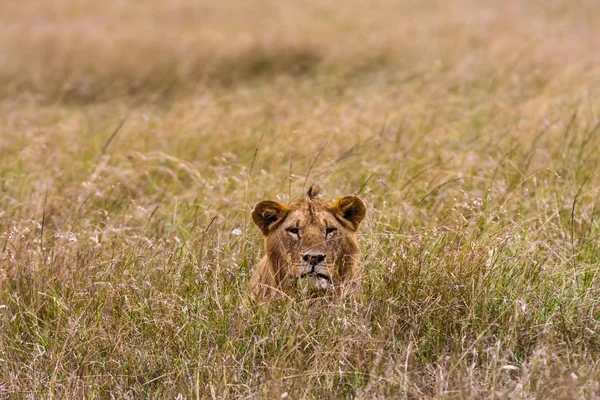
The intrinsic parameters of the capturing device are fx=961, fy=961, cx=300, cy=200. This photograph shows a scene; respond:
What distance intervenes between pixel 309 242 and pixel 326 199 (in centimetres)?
178

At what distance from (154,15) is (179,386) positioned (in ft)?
43.6

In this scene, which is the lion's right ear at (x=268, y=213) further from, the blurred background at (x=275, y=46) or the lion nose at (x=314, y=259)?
the blurred background at (x=275, y=46)

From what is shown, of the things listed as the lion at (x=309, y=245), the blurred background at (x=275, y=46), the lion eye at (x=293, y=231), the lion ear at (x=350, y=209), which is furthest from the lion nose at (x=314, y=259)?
the blurred background at (x=275, y=46)

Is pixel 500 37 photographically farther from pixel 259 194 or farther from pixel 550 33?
pixel 259 194

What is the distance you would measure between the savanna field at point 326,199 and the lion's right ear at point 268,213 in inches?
12.9

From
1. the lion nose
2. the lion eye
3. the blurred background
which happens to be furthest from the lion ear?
the blurred background

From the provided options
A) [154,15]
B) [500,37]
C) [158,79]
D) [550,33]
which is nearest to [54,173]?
[158,79]

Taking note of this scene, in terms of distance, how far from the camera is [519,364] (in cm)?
389

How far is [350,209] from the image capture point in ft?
13.4

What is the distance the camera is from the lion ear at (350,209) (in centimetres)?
404

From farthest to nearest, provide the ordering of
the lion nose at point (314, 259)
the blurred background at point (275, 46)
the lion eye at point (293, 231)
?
the blurred background at point (275, 46), the lion eye at point (293, 231), the lion nose at point (314, 259)

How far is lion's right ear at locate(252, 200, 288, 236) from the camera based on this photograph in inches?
158

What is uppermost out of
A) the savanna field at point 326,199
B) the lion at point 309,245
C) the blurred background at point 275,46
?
the lion at point 309,245

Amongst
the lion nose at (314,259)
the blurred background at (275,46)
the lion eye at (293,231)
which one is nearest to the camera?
the lion nose at (314,259)
